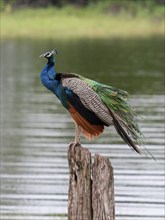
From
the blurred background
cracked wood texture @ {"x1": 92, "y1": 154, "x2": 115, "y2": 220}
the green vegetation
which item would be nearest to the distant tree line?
the blurred background

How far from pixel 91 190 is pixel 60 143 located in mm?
9541

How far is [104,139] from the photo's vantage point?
1673 cm

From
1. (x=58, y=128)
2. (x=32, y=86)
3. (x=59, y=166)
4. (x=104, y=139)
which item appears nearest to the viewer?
(x=59, y=166)

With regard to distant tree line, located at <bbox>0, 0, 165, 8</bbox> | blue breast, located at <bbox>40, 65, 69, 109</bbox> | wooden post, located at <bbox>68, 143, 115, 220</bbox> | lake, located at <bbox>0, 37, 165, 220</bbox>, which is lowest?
lake, located at <bbox>0, 37, 165, 220</bbox>

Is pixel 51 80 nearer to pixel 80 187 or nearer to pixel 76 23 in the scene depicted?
pixel 80 187

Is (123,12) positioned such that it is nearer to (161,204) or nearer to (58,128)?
(58,128)

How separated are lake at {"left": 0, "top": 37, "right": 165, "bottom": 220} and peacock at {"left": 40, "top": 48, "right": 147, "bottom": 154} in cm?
160

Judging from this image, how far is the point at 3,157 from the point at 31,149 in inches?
27.5

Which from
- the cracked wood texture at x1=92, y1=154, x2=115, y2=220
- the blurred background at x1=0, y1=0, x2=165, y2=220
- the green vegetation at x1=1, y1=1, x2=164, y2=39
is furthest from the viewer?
the green vegetation at x1=1, y1=1, x2=164, y2=39

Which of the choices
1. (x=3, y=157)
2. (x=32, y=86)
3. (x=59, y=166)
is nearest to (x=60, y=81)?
(x=59, y=166)

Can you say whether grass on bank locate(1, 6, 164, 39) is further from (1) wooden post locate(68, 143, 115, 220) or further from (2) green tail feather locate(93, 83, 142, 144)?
(1) wooden post locate(68, 143, 115, 220)

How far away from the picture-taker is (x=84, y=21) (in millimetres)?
47438

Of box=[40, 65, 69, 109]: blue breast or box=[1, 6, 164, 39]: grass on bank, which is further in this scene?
box=[1, 6, 164, 39]: grass on bank

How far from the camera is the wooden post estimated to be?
6.96 meters
